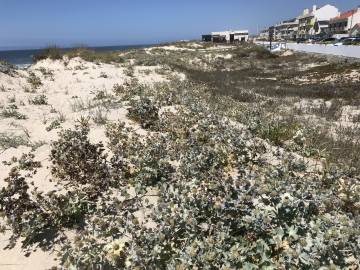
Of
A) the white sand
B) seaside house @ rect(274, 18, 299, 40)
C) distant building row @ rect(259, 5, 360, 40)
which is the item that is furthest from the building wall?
the white sand

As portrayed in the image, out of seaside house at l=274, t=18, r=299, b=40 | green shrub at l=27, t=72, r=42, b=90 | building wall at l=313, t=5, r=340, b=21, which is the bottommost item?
seaside house at l=274, t=18, r=299, b=40

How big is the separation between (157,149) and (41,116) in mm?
5157

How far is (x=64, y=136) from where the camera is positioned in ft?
22.9

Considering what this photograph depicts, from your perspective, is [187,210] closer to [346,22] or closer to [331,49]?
[331,49]

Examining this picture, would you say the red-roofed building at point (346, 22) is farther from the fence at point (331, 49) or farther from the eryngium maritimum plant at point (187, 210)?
the eryngium maritimum plant at point (187, 210)

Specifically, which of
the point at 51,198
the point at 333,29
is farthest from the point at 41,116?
the point at 333,29

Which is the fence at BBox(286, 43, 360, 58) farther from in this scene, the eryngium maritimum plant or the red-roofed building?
the red-roofed building

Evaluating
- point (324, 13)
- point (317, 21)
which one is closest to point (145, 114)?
point (317, 21)

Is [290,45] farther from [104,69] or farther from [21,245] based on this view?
[21,245]

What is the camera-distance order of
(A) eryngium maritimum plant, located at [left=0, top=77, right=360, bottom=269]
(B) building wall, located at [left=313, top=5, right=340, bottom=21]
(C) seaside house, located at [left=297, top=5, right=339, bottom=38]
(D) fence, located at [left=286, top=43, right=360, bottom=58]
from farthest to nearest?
(B) building wall, located at [left=313, top=5, right=340, bottom=21] < (C) seaside house, located at [left=297, top=5, right=339, bottom=38] < (D) fence, located at [left=286, top=43, right=360, bottom=58] < (A) eryngium maritimum plant, located at [left=0, top=77, right=360, bottom=269]

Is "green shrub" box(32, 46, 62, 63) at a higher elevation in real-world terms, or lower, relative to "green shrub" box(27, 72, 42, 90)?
higher

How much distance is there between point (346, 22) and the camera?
348ft

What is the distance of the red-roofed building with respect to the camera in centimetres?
10269

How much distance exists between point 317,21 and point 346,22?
21.0 m
